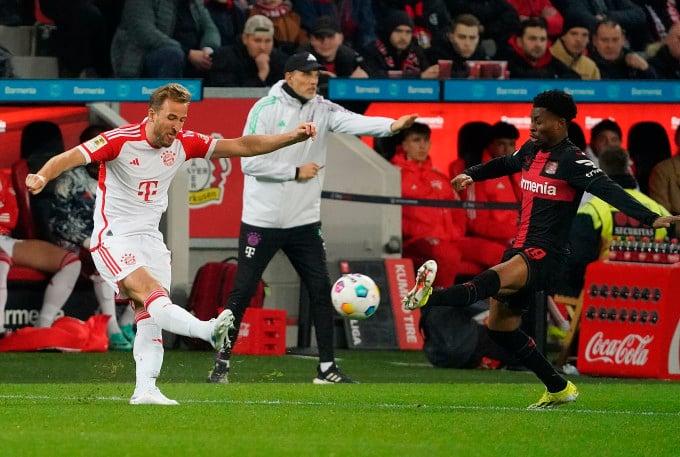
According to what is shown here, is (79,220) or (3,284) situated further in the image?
(79,220)

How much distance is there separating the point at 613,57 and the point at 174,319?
467 inches

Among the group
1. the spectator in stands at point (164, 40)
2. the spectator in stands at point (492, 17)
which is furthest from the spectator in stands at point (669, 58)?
the spectator in stands at point (164, 40)

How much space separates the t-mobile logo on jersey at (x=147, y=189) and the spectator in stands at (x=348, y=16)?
9.40m

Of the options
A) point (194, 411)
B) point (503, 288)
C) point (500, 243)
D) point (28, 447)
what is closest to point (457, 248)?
point (500, 243)

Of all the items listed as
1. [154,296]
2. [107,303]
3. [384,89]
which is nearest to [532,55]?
[384,89]

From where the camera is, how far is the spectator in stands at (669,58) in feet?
66.8

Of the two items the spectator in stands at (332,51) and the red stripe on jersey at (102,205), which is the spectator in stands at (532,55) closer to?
the spectator in stands at (332,51)

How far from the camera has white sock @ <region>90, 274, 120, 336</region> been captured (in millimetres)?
15836

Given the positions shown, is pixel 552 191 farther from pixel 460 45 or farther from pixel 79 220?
pixel 460 45

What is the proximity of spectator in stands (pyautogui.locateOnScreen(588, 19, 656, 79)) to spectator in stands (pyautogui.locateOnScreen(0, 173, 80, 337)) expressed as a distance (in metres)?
7.55

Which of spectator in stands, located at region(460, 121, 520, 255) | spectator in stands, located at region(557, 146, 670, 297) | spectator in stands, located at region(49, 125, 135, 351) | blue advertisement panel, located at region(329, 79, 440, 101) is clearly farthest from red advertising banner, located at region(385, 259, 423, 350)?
spectator in stands, located at region(49, 125, 135, 351)

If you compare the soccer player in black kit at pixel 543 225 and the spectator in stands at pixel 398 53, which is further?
the spectator in stands at pixel 398 53

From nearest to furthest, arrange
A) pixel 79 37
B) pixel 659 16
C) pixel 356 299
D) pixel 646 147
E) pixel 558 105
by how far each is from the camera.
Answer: pixel 558 105, pixel 356 299, pixel 79 37, pixel 646 147, pixel 659 16

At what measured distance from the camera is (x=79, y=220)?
52.6 ft
